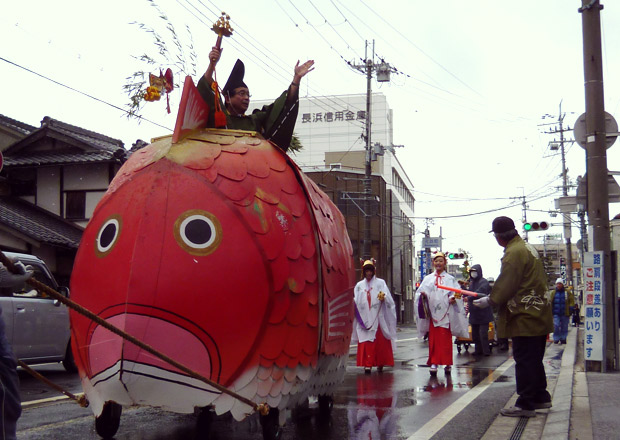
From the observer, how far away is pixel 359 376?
10.0 meters

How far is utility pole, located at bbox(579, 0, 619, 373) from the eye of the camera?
9391 mm

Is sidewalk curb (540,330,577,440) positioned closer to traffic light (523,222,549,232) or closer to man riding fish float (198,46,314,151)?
man riding fish float (198,46,314,151)

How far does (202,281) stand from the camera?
13.3 feet

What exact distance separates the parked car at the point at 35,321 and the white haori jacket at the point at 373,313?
4.22 meters

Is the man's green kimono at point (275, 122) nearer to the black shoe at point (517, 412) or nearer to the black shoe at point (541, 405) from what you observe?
the black shoe at point (517, 412)

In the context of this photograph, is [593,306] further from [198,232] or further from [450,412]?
[198,232]

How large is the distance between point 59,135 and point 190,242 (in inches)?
752

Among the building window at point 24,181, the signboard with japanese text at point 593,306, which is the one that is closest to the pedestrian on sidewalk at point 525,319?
the signboard with japanese text at point 593,306

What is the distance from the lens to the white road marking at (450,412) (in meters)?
5.42

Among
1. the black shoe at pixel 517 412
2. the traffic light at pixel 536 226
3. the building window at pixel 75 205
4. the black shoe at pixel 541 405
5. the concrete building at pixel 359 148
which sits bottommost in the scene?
the black shoe at pixel 517 412

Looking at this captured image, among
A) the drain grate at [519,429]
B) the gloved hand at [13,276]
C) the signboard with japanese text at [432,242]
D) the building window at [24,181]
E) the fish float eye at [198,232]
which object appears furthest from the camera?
the signboard with japanese text at [432,242]

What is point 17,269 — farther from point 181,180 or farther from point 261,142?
point 261,142

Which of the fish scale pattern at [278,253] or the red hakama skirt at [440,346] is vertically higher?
the fish scale pattern at [278,253]

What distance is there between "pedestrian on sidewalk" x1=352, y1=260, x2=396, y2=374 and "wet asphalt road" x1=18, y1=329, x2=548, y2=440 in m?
1.29
